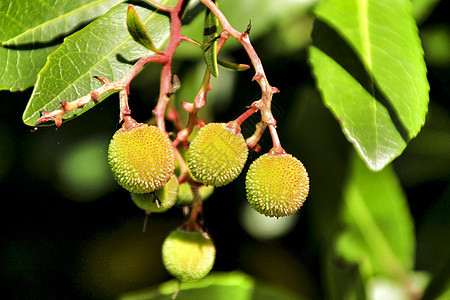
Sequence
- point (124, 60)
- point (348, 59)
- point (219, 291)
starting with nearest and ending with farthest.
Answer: point (124, 60), point (348, 59), point (219, 291)

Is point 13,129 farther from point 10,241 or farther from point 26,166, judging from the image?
point 10,241

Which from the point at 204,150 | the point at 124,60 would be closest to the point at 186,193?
the point at 204,150

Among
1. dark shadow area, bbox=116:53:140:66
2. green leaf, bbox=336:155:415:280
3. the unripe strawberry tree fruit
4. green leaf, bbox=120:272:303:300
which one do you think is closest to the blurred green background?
green leaf, bbox=336:155:415:280

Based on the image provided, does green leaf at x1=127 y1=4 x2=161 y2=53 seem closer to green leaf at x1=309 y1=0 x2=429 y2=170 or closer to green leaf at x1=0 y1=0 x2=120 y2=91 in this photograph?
green leaf at x1=0 y1=0 x2=120 y2=91

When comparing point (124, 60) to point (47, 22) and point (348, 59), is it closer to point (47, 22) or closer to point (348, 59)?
point (47, 22)

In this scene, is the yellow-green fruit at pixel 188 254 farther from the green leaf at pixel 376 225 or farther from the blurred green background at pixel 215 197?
the green leaf at pixel 376 225

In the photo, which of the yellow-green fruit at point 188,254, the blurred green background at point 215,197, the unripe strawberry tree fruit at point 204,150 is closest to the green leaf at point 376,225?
the blurred green background at point 215,197

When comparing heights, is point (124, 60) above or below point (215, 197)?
above

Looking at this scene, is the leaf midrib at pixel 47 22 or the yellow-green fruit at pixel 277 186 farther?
the leaf midrib at pixel 47 22
